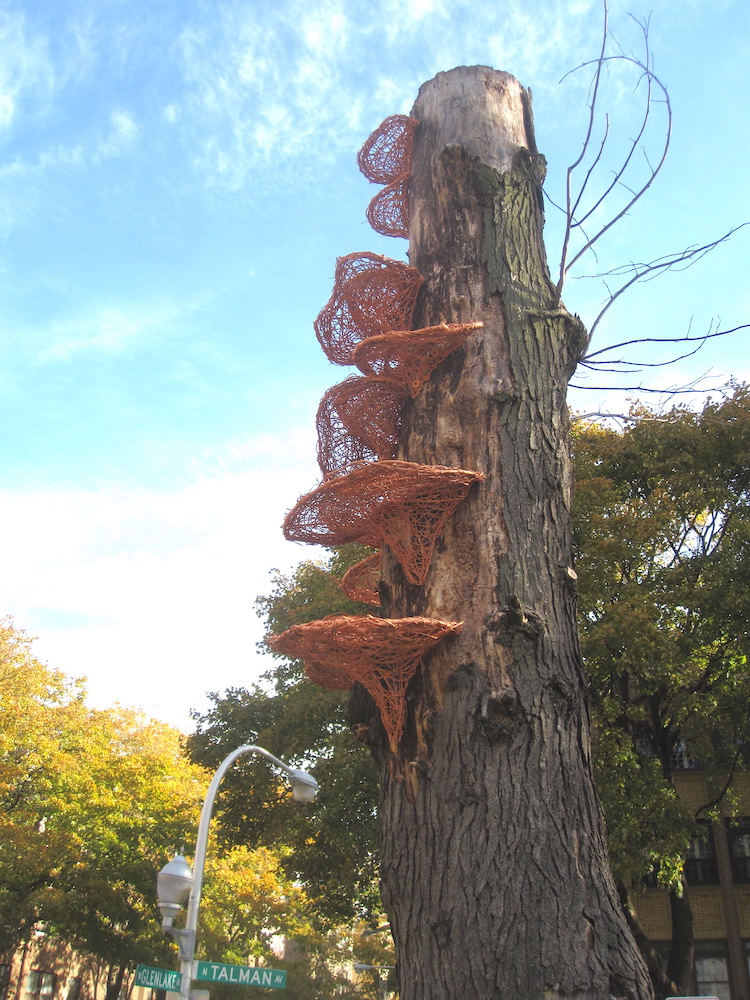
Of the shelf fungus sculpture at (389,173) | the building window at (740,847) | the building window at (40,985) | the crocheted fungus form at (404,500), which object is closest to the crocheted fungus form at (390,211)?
the shelf fungus sculpture at (389,173)

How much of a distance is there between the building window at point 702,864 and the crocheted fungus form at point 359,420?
62.9 feet

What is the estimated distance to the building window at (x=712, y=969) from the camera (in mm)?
18953

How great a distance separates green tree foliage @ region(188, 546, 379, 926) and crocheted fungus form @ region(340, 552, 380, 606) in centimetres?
871

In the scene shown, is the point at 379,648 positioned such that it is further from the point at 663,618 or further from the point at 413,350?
the point at 663,618

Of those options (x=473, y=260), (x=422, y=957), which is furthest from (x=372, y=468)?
(x=422, y=957)

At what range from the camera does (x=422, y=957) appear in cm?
307

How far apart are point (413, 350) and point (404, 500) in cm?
87

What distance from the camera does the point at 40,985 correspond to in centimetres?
2764

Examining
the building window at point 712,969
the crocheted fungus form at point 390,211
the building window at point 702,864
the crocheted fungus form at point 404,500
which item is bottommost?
the building window at point 712,969

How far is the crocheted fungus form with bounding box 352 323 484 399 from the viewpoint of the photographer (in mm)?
4145

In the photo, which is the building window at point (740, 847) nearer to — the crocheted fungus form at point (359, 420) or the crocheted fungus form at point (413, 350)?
the crocheted fungus form at point (359, 420)

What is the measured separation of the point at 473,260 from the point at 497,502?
156 centimetres

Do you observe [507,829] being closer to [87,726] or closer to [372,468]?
[372,468]

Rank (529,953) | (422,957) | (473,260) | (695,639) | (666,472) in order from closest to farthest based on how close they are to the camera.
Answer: (529,953) → (422,957) → (473,260) → (695,639) → (666,472)
